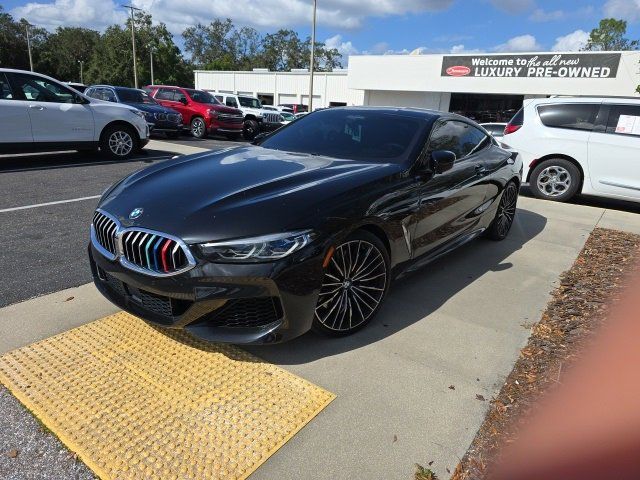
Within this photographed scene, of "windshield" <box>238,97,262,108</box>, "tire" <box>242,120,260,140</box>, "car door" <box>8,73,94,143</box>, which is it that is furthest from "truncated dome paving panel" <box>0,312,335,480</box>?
"windshield" <box>238,97,262,108</box>

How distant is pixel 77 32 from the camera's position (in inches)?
3238

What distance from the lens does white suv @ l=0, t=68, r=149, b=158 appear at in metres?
8.05

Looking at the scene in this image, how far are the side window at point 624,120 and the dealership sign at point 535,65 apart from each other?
78.8 ft

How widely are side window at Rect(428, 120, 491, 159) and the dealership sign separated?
2785cm

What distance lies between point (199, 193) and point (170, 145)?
10587mm

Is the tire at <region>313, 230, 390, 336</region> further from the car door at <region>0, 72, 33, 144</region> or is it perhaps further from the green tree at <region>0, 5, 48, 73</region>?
the green tree at <region>0, 5, 48, 73</region>

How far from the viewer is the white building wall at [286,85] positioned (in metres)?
42.9

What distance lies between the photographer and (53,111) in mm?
8453

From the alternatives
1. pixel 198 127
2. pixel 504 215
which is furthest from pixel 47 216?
pixel 198 127

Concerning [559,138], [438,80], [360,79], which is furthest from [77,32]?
[559,138]

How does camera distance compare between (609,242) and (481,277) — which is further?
(609,242)

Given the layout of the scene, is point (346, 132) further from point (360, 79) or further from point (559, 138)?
point (360, 79)

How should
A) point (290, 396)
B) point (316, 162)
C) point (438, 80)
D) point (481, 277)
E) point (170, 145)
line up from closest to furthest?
point (290, 396)
point (316, 162)
point (481, 277)
point (170, 145)
point (438, 80)

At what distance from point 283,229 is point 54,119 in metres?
7.85
